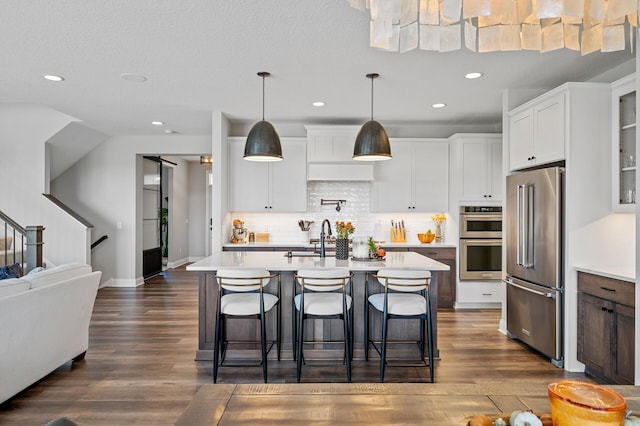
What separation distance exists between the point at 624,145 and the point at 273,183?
168 inches

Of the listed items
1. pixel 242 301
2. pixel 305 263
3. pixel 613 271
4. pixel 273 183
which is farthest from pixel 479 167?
pixel 242 301

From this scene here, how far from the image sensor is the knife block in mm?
6391

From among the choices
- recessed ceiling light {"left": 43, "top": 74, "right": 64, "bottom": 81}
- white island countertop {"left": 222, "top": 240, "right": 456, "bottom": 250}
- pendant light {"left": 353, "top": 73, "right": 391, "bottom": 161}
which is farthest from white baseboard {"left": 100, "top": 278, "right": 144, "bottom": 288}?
pendant light {"left": 353, "top": 73, "right": 391, "bottom": 161}

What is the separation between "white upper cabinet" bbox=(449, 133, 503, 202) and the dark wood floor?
1755mm

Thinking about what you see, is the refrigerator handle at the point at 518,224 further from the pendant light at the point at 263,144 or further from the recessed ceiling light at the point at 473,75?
the pendant light at the point at 263,144

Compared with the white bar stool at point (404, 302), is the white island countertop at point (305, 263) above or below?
above

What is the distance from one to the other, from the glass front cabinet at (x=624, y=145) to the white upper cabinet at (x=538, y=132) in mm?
401

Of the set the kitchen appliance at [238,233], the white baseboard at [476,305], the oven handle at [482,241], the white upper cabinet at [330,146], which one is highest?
the white upper cabinet at [330,146]

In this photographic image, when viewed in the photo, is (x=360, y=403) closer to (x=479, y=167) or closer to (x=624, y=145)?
(x=624, y=145)

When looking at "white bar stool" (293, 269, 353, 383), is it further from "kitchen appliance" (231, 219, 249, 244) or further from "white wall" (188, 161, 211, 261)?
"white wall" (188, 161, 211, 261)

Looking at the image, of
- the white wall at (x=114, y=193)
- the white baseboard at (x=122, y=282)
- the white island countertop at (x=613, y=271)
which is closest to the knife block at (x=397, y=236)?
the white island countertop at (x=613, y=271)

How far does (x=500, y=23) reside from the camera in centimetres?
115

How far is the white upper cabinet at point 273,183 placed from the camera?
6.14 m

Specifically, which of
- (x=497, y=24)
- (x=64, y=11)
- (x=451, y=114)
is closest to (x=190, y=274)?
(x=451, y=114)
